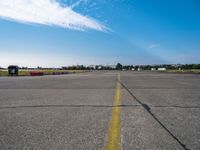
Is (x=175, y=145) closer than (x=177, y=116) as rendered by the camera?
Yes

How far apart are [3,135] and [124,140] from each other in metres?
2.22

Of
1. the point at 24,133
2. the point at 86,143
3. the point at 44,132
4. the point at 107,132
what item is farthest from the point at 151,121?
the point at 24,133

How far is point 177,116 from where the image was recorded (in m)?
5.32

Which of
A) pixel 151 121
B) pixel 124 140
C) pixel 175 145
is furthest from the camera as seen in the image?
pixel 151 121

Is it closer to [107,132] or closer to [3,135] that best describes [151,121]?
[107,132]

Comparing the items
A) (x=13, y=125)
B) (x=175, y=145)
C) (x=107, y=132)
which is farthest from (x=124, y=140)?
(x=13, y=125)

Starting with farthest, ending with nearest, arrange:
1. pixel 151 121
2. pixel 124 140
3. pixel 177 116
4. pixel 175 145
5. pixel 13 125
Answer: pixel 177 116 < pixel 151 121 < pixel 13 125 < pixel 124 140 < pixel 175 145

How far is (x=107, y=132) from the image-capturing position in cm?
394

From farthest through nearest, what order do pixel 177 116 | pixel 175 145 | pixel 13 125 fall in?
pixel 177 116
pixel 13 125
pixel 175 145

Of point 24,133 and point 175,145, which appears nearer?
point 175,145

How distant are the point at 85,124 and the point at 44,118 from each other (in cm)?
121

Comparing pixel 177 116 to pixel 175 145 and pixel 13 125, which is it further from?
pixel 13 125

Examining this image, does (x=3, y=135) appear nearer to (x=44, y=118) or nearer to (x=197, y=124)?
(x=44, y=118)

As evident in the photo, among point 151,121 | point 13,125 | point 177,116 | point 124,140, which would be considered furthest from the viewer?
point 177,116
